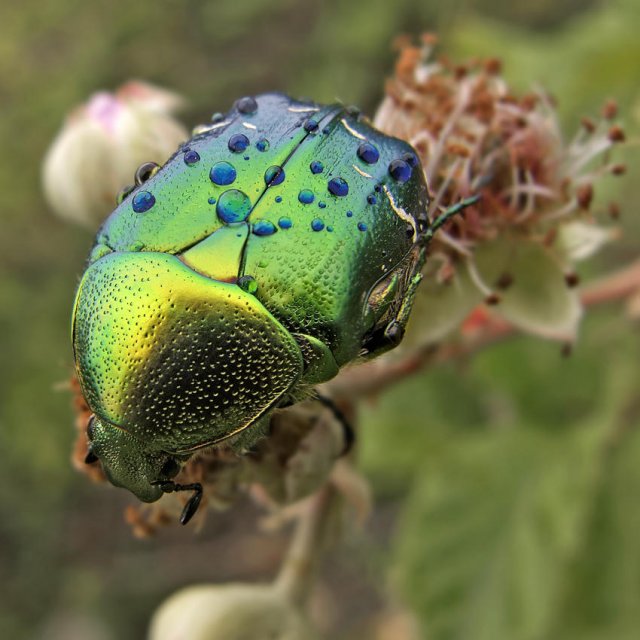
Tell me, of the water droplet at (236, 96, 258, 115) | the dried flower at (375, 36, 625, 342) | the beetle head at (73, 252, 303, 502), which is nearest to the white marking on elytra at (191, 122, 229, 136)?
the water droplet at (236, 96, 258, 115)

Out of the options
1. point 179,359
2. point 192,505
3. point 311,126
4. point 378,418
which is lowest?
point 378,418

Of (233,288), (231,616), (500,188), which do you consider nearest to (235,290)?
(233,288)

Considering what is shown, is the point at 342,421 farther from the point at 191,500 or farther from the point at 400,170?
the point at 400,170

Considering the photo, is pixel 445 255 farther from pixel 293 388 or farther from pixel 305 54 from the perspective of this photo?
pixel 305 54

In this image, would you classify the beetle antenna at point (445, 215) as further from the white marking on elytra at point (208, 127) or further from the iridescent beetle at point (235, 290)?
the white marking on elytra at point (208, 127)

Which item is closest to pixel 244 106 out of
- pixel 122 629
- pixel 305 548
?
pixel 305 548

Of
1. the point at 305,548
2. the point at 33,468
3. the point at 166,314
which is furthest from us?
the point at 33,468

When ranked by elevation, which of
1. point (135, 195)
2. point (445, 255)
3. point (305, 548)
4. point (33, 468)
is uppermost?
point (135, 195)
